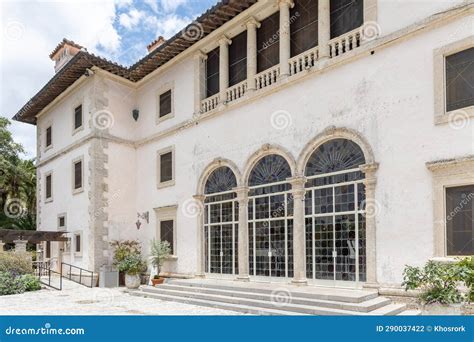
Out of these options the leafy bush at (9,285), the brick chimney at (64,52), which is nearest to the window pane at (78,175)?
the leafy bush at (9,285)

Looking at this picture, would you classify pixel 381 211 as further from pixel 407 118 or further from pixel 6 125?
pixel 6 125

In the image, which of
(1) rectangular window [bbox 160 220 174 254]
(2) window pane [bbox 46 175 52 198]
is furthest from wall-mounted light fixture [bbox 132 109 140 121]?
(2) window pane [bbox 46 175 52 198]

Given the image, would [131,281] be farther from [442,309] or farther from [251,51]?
[442,309]

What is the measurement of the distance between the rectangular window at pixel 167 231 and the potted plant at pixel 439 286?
410 inches

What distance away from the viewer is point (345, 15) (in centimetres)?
1245

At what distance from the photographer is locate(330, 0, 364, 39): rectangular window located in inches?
476

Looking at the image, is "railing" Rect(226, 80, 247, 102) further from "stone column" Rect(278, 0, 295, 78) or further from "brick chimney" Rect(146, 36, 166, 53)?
"brick chimney" Rect(146, 36, 166, 53)

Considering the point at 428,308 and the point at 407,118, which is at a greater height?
the point at 407,118

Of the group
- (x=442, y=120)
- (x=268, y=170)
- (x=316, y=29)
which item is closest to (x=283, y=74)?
(x=316, y=29)

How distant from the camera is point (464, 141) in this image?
9477 mm

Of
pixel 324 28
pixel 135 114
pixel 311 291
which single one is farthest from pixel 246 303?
pixel 135 114

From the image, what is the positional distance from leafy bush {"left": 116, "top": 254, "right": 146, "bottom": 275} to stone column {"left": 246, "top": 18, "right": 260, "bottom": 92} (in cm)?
835

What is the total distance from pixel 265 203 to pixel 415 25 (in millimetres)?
6817

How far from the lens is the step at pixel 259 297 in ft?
32.3
